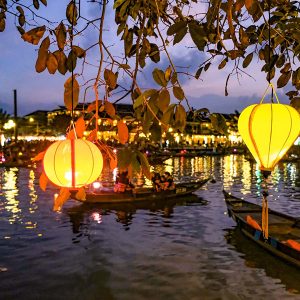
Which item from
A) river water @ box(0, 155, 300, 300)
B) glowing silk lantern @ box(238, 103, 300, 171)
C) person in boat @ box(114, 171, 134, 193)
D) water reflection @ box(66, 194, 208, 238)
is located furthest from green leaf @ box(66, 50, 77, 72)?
person in boat @ box(114, 171, 134, 193)

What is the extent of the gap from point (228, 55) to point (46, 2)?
71.1 inches

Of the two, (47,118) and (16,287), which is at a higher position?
(47,118)

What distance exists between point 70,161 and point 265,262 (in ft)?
25.3

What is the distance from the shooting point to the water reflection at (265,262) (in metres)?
9.08

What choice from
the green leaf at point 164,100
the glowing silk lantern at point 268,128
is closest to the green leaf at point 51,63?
the green leaf at point 164,100

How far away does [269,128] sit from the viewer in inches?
161

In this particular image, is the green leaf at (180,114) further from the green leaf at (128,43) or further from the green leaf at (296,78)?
the green leaf at (296,78)

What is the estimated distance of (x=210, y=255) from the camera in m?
10.8

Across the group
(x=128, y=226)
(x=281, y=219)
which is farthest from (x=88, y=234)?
(x=281, y=219)

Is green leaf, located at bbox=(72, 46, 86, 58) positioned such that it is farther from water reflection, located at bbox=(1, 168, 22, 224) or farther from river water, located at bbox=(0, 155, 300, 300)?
water reflection, located at bbox=(1, 168, 22, 224)

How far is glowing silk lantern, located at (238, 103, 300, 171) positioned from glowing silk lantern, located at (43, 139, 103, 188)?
4.79 ft

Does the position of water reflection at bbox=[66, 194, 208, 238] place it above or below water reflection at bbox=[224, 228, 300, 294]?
above

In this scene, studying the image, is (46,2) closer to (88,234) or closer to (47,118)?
(88,234)

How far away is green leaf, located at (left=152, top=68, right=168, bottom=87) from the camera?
2756 millimetres
